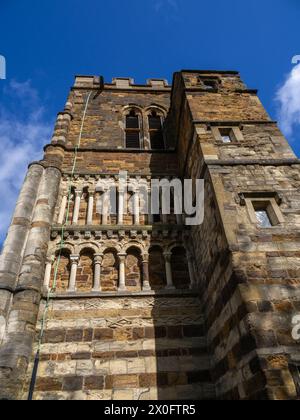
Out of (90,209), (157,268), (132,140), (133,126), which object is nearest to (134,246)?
(157,268)

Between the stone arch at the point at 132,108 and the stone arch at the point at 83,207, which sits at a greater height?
the stone arch at the point at 132,108

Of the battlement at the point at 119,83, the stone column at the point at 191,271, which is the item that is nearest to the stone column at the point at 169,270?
the stone column at the point at 191,271

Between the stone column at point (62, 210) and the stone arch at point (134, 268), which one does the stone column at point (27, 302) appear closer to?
the stone column at point (62, 210)

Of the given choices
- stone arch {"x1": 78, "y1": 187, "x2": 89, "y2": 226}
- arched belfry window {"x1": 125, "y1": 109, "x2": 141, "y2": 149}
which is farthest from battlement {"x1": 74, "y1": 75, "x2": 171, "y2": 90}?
stone arch {"x1": 78, "y1": 187, "x2": 89, "y2": 226}

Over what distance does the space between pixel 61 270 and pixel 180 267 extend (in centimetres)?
280

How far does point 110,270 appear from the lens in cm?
670

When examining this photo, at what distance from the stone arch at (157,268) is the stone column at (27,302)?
7.95 ft

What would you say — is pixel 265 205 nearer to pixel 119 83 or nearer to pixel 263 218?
pixel 263 218

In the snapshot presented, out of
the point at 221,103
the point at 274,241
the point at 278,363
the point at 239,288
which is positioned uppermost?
the point at 221,103

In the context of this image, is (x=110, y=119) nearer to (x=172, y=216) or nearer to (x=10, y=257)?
(x=172, y=216)

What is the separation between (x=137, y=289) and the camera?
6.43 metres

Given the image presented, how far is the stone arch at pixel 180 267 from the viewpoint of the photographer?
6.71 meters
